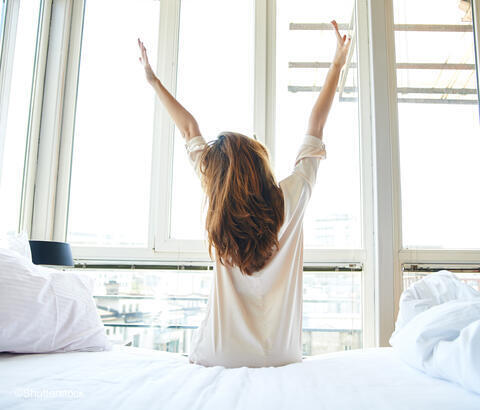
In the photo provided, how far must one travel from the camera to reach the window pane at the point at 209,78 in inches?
90.5

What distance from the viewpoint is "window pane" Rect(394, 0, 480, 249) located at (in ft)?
6.86

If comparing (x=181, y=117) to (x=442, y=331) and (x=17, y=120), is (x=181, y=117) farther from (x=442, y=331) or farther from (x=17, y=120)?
(x=17, y=120)

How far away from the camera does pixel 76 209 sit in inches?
92.0

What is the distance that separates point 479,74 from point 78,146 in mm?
2393

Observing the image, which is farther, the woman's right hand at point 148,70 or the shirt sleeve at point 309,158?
the woman's right hand at point 148,70

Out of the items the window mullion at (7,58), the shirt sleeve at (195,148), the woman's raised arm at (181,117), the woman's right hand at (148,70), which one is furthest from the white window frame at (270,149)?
the shirt sleeve at (195,148)

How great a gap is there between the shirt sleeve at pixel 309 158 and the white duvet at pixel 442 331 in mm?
486

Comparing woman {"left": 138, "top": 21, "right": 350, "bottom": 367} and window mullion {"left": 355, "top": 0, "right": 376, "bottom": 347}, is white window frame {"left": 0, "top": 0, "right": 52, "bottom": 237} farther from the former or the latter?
window mullion {"left": 355, "top": 0, "right": 376, "bottom": 347}

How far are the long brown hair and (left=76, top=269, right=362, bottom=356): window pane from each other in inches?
41.6

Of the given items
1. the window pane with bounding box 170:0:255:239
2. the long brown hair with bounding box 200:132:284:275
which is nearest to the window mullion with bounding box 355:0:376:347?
the window pane with bounding box 170:0:255:239

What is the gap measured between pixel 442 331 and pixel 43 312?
3.70 ft

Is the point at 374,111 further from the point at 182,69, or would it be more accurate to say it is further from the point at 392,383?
the point at 392,383

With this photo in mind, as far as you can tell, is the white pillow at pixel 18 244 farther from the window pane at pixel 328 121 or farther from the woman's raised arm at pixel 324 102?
the window pane at pixel 328 121

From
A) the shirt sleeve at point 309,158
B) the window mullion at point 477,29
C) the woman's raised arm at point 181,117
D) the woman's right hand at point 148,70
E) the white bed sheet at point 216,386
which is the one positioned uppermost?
the window mullion at point 477,29
